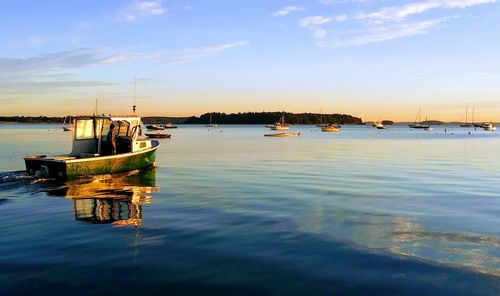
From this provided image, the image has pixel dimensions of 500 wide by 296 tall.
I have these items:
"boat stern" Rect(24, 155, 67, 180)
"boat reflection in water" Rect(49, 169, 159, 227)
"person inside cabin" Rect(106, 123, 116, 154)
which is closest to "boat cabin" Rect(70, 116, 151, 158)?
"person inside cabin" Rect(106, 123, 116, 154)

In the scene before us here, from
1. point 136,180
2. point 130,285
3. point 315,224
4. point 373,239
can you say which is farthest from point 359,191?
point 130,285

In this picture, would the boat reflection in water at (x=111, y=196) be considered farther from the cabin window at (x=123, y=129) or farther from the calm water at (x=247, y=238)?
the cabin window at (x=123, y=129)

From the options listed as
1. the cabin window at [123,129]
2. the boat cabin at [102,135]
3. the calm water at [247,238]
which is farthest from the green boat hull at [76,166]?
the cabin window at [123,129]

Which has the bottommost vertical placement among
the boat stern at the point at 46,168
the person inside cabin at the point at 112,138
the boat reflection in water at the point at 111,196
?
the boat reflection in water at the point at 111,196

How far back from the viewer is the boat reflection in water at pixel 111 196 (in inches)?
598

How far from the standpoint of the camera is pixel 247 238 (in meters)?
12.5

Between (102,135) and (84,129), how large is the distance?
4.15ft

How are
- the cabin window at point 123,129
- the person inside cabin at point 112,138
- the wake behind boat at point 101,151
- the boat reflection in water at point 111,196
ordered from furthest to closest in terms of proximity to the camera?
the cabin window at point 123,129 → the person inside cabin at point 112,138 → the wake behind boat at point 101,151 → the boat reflection in water at point 111,196

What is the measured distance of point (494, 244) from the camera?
39.6 feet

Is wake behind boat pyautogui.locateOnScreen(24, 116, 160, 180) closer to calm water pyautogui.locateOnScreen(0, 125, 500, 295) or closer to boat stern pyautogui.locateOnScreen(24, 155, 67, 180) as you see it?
boat stern pyautogui.locateOnScreen(24, 155, 67, 180)

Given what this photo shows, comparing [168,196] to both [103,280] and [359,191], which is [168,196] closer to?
[359,191]

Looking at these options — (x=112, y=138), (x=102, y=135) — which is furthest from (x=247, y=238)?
(x=102, y=135)

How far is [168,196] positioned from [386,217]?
9.56m

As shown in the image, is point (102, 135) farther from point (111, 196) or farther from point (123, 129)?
point (111, 196)
